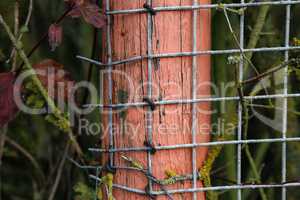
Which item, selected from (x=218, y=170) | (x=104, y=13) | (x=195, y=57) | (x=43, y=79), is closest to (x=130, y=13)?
(x=104, y=13)

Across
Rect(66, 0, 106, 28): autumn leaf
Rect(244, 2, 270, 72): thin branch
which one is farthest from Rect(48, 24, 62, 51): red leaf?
Rect(244, 2, 270, 72): thin branch

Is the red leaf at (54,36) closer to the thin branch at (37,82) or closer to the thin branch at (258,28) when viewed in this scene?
the thin branch at (37,82)

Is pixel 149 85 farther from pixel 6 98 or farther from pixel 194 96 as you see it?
pixel 6 98

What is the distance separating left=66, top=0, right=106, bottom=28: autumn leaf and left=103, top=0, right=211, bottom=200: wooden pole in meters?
0.04

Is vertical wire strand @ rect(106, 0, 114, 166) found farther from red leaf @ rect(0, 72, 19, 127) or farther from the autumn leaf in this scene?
red leaf @ rect(0, 72, 19, 127)

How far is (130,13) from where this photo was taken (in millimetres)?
1067

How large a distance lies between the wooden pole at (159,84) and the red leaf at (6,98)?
→ 0.21 metres

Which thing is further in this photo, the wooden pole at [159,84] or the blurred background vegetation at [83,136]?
the blurred background vegetation at [83,136]

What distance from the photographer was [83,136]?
5.48 feet

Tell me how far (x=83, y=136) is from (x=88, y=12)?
0.68 meters

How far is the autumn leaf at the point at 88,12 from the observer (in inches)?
41.5

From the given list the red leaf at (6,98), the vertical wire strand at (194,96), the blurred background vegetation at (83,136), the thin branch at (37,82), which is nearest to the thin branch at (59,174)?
the blurred background vegetation at (83,136)

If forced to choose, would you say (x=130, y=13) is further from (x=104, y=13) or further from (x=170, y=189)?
(x=170, y=189)

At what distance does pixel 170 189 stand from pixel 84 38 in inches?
28.1
